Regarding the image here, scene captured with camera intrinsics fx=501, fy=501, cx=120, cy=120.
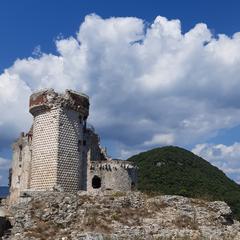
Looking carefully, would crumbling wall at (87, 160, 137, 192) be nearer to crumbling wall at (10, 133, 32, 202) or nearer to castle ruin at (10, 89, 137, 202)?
castle ruin at (10, 89, 137, 202)

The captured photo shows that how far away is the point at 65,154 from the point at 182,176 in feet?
197

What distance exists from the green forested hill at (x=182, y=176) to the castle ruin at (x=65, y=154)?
34894 millimetres

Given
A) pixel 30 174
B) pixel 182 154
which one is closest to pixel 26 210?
pixel 30 174

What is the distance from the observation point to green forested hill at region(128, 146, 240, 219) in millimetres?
92438

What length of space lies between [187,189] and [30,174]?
50601mm

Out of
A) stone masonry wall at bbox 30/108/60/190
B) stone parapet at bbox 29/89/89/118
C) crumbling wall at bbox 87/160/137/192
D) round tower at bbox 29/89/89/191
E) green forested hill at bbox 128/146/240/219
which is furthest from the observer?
green forested hill at bbox 128/146/240/219

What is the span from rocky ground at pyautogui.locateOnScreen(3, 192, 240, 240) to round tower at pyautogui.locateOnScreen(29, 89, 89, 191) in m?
9.17

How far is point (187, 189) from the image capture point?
9375cm

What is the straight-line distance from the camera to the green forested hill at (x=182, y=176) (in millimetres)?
92438

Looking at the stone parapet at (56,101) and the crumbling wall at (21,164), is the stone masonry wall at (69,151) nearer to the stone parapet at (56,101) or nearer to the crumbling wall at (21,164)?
the stone parapet at (56,101)

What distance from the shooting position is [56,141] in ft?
151

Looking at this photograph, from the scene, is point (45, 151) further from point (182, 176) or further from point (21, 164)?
point (182, 176)

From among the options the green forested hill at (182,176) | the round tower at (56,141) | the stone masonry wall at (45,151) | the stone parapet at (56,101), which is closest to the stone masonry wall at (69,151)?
the round tower at (56,141)

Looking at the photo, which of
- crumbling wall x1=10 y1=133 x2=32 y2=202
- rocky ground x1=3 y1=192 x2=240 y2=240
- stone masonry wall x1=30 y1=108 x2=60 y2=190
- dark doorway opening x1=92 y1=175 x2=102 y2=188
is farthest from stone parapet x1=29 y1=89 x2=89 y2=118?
rocky ground x1=3 y1=192 x2=240 y2=240
